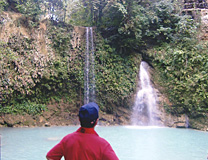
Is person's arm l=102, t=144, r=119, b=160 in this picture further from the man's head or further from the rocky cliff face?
the rocky cliff face

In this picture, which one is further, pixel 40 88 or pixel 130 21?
pixel 130 21

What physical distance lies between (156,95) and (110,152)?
1206 cm

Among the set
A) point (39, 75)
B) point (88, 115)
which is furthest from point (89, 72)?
point (88, 115)

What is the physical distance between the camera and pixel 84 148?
1609mm

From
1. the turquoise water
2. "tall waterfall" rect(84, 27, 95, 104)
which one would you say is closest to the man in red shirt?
the turquoise water

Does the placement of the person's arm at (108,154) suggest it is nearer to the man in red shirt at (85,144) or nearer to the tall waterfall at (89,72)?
the man in red shirt at (85,144)

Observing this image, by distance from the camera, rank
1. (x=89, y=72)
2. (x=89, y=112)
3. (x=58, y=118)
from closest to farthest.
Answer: (x=89, y=112)
(x=58, y=118)
(x=89, y=72)

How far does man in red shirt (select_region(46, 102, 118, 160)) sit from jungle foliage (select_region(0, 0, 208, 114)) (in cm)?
1004

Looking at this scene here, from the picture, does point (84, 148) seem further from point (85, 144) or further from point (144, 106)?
point (144, 106)

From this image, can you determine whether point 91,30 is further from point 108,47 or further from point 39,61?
point 39,61

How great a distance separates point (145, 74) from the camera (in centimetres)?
1388

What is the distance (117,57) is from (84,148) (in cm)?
1263

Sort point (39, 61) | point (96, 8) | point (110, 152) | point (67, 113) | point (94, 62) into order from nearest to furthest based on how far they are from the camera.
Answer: point (110, 152), point (39, 61), point (67, 113), point (94, 62), point (96, 8)

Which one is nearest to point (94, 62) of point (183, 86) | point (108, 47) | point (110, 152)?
point (108, 47)
